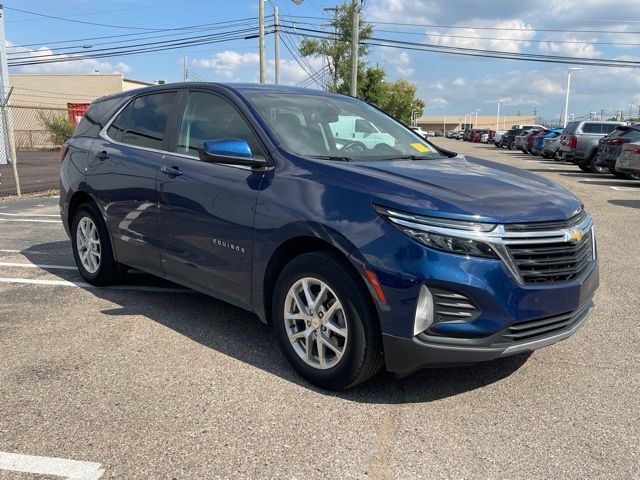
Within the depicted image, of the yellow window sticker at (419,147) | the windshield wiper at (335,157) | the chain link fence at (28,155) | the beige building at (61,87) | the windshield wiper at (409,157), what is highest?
the beige building at (61,87)

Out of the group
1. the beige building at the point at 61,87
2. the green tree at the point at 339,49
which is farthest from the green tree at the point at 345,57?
the beige building at the point at 61,87

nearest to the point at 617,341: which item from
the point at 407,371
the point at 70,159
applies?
the point at 407,371

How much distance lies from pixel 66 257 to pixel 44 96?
55.9 meters

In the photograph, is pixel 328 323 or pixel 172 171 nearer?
pixel 328 323

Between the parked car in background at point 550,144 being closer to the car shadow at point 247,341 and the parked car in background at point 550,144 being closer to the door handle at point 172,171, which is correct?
the car shadow at point 247,341

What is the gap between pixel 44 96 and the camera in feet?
182

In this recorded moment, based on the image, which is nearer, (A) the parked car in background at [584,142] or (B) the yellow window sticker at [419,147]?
(B) the yellow window sticker at [419,147]

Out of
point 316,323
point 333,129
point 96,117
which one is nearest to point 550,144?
point 96,117

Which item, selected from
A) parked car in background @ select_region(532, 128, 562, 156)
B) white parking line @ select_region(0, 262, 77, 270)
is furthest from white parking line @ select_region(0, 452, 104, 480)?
parked car in background @ select_region(532, 128, 562, 156)

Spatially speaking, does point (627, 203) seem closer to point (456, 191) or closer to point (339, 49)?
point (456, 191)

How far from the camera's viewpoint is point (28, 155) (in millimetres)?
28406

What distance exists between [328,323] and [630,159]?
1355cm

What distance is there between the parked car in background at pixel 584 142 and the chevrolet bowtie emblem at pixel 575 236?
670 inches

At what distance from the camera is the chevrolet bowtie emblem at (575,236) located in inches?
125
